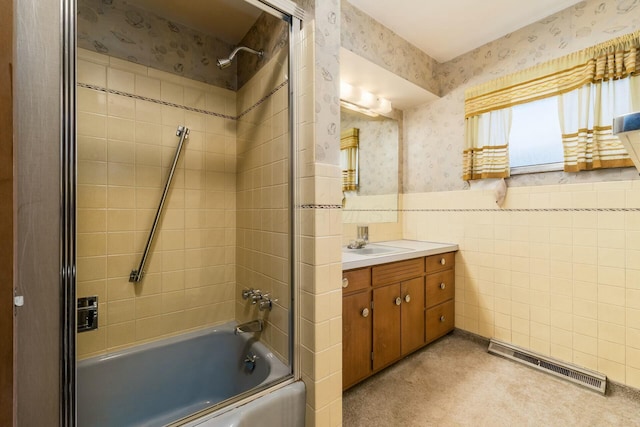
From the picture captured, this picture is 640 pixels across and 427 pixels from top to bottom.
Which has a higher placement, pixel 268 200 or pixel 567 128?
pixel 567 128

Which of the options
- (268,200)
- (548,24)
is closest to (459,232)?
(548,24)

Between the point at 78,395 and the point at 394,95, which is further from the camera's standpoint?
the point at 394,95

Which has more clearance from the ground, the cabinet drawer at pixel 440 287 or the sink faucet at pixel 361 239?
the sink faucet at pixel 361 239

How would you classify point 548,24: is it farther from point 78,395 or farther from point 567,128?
point 78,395

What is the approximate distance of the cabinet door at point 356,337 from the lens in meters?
1.58

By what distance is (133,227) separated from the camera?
155cm

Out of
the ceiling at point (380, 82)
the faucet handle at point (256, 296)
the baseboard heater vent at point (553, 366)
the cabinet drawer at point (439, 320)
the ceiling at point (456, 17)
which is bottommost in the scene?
the baseboard heater vent at point (553, 366)

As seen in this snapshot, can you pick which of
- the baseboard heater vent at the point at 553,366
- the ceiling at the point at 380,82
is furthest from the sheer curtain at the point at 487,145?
the baseboard heater vent at the point at 553,366

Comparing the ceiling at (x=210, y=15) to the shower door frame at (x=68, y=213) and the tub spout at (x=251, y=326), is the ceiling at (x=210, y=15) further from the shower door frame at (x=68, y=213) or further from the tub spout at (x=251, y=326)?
the tub spout at (x=251, y=326)

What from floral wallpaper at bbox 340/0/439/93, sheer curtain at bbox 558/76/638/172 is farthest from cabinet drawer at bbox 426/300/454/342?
floral wallpaper at bbox 340/0/439/93

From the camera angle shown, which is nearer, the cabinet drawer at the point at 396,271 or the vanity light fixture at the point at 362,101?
the cabinet drawer at the point at 396,271

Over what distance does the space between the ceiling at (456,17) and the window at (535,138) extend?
1.98 feet

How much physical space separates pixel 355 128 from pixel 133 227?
1842 mm

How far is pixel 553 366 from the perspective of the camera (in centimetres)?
182
